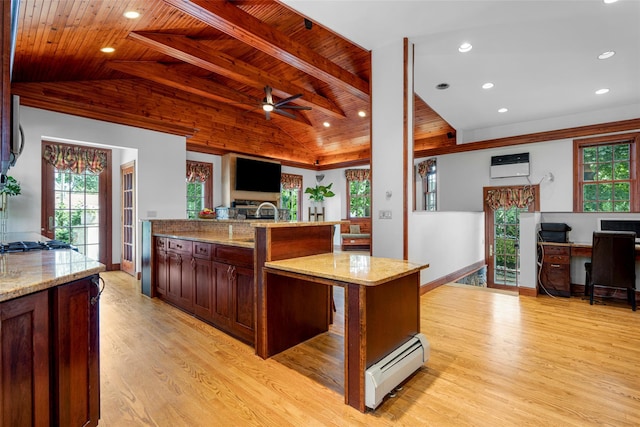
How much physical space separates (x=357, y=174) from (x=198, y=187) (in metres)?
4.71

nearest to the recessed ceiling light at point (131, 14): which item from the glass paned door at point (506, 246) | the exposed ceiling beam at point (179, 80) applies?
the exposed ceiling beam at point (179, 80)

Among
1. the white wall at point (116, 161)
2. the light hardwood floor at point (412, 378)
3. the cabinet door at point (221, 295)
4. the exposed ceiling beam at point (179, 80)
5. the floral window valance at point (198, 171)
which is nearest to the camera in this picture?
the light hardwood floor at point (412, 378)

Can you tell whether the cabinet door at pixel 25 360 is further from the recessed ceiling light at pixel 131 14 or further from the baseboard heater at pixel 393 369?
the recessed ceiling light at pixel 131 14

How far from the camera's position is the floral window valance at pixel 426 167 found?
7.75m

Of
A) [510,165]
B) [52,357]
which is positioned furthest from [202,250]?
[510,165]

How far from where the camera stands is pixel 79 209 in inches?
223

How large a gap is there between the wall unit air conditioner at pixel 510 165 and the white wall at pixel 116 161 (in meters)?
6.47

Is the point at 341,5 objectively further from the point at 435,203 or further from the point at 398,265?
the point at 435,203

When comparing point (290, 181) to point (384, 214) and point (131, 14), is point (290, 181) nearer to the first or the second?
point (384, 214)

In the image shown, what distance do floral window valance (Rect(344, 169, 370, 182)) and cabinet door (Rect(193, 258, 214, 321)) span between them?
276 inches

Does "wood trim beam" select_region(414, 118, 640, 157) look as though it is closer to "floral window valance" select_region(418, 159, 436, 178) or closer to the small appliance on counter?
"floral window valance" select_region(418, 159, 436, 178)

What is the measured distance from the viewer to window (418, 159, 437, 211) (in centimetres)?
775

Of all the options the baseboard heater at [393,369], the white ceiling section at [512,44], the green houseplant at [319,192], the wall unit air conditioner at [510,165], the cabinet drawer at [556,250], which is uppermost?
the white ceiling section at [512,44]

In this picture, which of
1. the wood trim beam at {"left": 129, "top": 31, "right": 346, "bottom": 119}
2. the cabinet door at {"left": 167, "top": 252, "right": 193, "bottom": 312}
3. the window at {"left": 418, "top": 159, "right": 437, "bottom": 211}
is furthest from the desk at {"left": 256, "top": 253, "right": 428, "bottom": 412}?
the window at {"left": 418, "top": 159, "right": 437, "bottom": 211}
